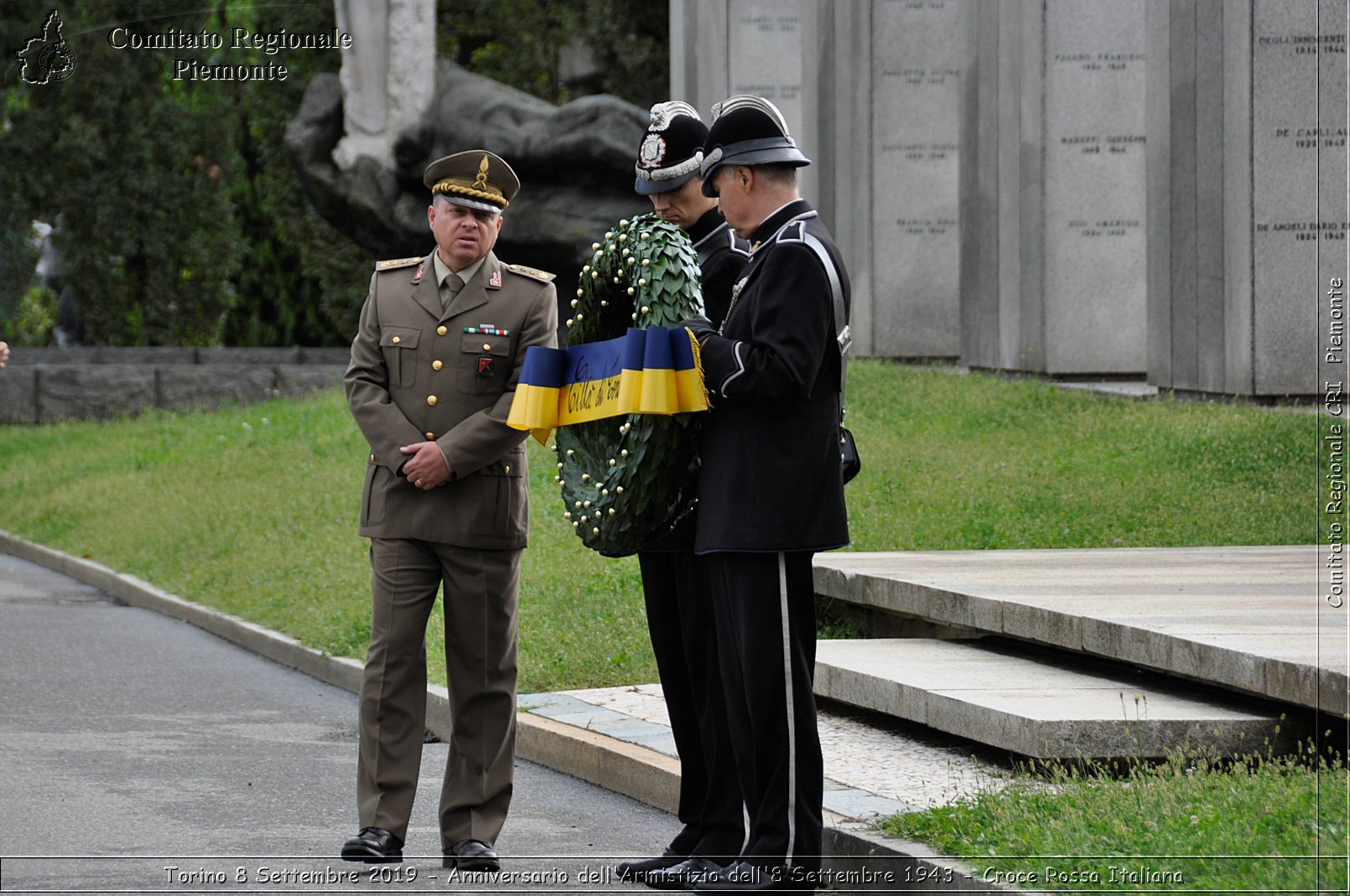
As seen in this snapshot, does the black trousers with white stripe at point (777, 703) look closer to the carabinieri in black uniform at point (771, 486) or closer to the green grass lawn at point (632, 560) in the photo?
the carabinieri in black uniform at point (771, 486)

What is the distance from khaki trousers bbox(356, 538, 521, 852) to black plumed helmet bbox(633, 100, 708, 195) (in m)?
1.34

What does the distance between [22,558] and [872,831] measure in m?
14.2

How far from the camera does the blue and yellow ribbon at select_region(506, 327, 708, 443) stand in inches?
209

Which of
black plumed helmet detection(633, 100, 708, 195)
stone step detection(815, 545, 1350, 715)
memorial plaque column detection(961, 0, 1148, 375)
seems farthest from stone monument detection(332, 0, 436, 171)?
black plumed helmet detection(633, 100, 708, 195)

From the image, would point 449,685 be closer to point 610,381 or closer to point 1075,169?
point 610,381

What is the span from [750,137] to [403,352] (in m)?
1.53

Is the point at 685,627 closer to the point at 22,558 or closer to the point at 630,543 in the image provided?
the point at 630,543

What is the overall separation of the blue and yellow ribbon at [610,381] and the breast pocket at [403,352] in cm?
50

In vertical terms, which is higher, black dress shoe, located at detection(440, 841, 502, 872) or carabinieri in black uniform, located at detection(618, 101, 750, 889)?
carabinieri in black uniform, located at detection(618, 101, 750, 889)

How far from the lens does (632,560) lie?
12.6 meters

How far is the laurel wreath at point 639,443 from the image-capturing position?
17.9ft

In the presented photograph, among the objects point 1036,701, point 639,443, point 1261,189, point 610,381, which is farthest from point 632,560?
point 639,443

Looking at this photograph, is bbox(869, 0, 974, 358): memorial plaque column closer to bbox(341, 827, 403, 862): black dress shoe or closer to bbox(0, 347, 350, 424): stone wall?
bbox(0, 347, 350, 424): stone wall

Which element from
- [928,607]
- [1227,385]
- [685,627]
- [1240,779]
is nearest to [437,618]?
[928,607]
